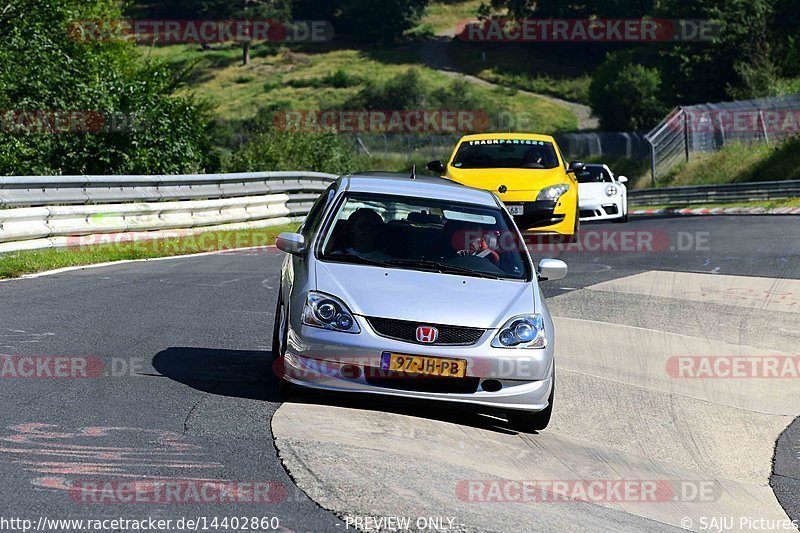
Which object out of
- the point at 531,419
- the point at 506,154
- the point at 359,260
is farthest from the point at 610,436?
the point at 506,154

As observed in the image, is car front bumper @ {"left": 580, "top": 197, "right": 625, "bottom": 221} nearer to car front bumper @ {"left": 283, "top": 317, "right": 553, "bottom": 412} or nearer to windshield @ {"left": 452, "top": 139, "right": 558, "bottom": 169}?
windshield @ {"left": 452, "top": 139, "right": 558, "bottom": 169}

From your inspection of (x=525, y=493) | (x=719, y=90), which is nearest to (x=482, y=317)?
(x=525, y=493)

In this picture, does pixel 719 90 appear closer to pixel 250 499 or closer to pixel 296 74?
pixel 296 74

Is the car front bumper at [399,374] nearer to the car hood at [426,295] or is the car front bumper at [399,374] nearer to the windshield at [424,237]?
the car hood at [426,295]

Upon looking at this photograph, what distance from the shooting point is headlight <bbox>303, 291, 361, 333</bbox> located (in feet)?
24.3

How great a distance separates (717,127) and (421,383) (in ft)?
129

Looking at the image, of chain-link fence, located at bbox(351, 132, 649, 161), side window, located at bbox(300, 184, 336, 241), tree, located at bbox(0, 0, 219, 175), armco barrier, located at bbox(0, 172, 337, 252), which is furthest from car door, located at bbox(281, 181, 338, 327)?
chain-link fence, located at bbox(351, 132, 649, 161)

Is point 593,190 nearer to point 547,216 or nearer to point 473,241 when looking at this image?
point 547,216

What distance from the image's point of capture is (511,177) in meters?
17.2

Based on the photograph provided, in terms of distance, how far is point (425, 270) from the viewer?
8.12 m

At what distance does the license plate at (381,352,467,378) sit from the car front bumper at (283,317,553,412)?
0.09 feet

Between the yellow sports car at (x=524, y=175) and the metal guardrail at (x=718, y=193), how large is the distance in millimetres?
17875

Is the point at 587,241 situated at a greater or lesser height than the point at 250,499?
lesser

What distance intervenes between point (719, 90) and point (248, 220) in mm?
52766
